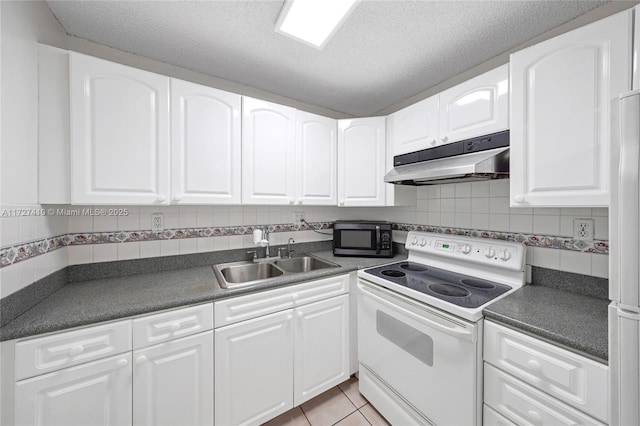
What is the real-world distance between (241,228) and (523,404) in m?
1.88

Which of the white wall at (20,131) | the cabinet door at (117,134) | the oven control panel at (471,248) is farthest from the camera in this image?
the oven control panel at (471,248)

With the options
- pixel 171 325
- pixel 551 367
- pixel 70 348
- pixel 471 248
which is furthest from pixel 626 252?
pixel 70 348

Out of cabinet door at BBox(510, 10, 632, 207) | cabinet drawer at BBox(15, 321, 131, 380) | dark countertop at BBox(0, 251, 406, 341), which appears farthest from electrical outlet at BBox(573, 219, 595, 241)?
cabinet drawer at BBox(15, 321, 131, 380)

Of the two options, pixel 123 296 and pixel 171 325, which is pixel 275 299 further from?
pixel 123 296

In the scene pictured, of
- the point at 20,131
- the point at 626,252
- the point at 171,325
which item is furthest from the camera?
the point at 171,325

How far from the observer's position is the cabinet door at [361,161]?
1.95 metres

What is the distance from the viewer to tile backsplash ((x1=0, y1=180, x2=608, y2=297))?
1074 mm

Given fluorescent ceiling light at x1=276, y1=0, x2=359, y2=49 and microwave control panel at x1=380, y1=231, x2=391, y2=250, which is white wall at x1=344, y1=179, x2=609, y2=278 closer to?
microwave control panel at x1=380, y1=231, x2=391, y2=250

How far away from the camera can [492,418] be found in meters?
1.02

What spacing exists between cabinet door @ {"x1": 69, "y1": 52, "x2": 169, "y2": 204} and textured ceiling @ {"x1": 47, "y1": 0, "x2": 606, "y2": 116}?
0.99 ft

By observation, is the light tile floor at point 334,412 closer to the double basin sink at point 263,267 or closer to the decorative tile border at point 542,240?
the double basin sink at point 263,267

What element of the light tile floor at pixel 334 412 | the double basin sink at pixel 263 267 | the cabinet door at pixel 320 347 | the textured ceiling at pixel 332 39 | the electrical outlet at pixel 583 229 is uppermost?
the textured ceiling at pixel 332 39

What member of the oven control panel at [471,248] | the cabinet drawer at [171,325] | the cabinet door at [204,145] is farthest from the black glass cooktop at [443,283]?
the cabinet door at [204,145]

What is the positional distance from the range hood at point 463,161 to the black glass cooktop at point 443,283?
0.65 metres
